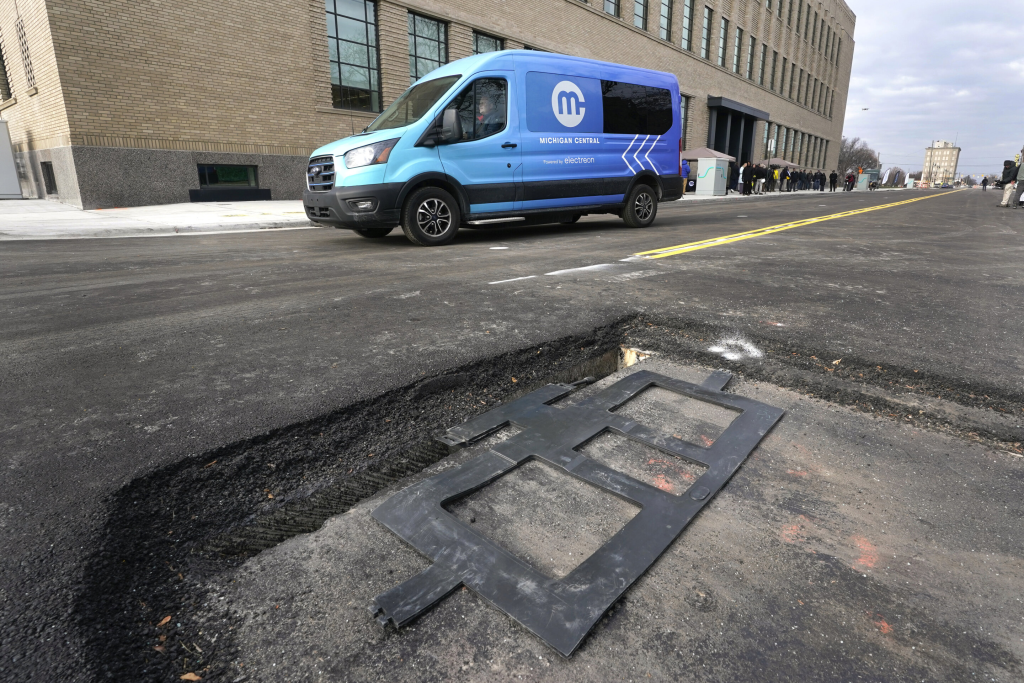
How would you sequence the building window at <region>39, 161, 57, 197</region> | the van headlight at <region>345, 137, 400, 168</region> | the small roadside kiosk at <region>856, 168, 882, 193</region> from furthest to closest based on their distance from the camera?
the small roadside kiosk at <region>856, 168, 882, 193</region>
the building window at <region>39, 161, 57, 197</region>
the van headlight at <region>345, 137, 400, 168</region>

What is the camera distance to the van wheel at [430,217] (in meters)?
7.66

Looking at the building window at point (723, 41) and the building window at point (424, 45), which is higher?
the building window at point (723, 41)

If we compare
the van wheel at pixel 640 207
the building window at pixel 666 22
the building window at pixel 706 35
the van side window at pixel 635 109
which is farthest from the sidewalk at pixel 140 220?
the building window at pixel 706 35

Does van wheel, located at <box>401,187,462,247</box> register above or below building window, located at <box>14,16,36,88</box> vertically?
→ below

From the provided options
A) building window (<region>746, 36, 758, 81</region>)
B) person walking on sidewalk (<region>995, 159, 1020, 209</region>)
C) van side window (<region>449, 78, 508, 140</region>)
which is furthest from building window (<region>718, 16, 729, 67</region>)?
van side window (<region>449, 78, 508, 140</region>)

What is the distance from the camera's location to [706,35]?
1432 inches

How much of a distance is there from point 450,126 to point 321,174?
6.19 ft

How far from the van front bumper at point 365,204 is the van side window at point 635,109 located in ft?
13.4

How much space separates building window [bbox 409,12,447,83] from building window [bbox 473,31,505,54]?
1512 mm

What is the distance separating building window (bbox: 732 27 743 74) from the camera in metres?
39.7

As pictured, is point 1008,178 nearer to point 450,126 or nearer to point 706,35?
point 706,35

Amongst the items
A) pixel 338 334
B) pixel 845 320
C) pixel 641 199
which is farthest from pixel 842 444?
pixel 641 199

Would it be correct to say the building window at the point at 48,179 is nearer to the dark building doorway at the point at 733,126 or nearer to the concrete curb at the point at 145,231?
the concrete curb at the point at 145,231

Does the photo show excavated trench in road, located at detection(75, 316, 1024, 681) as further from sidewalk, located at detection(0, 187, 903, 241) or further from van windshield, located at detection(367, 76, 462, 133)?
sidewalk, located at detection(0, 187, 903, 241)
